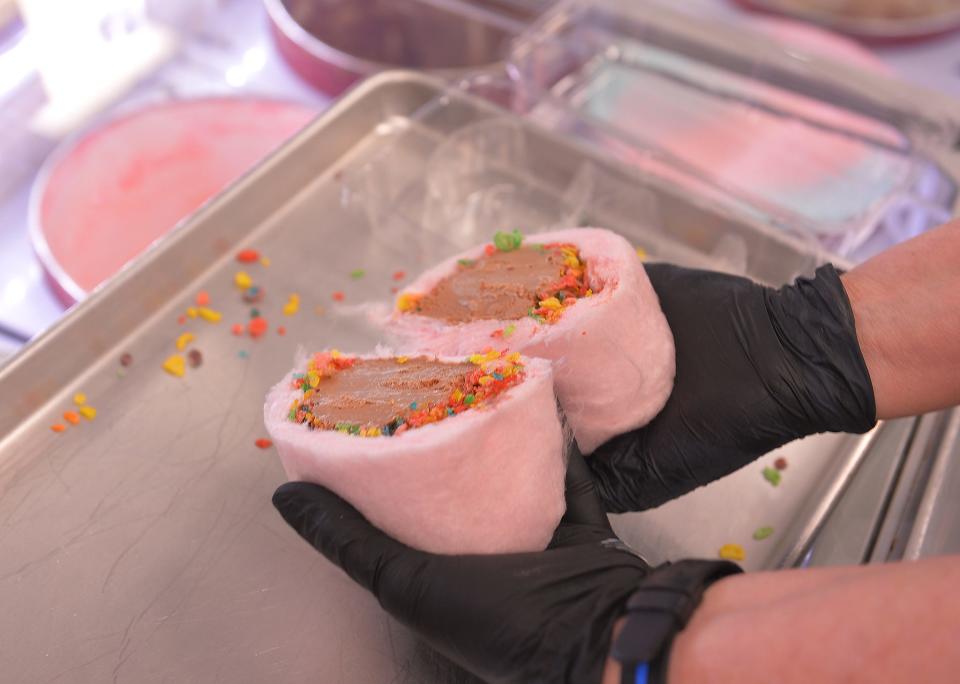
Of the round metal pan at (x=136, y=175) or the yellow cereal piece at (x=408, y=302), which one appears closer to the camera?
the yellow cereal piece at (x=408, y=302)

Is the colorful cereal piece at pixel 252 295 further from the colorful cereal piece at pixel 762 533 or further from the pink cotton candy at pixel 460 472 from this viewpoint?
the colorful cereal piece at pixel 762 533

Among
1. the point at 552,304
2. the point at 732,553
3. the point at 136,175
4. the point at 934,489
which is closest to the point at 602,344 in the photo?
the point at 552,304

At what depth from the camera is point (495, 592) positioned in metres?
1.28

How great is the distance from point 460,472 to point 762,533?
2.62 feet

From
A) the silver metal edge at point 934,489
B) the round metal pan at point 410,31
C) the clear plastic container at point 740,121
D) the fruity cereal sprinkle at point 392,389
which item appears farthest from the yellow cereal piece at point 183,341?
the silver metal edge at point 934,489

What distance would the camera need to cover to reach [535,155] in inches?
97.0

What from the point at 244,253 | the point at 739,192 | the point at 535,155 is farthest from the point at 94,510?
the point at 739,192

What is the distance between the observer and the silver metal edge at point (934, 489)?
169cm

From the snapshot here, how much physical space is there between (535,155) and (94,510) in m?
1.46

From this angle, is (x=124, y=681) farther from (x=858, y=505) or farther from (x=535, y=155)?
(x=535, y=155)

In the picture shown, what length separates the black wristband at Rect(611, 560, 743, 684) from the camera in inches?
44.3

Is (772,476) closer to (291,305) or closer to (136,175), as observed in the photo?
(291,305)

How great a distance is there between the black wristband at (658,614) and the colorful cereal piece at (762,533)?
2.03ft

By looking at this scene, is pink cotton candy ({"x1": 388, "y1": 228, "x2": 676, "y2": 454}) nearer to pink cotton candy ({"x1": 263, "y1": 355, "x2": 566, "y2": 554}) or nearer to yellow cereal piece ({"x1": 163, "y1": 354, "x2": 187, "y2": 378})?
pink cotton candy ({"x1": 263, "y1": 355, "x2": 566, "y2": 554})
